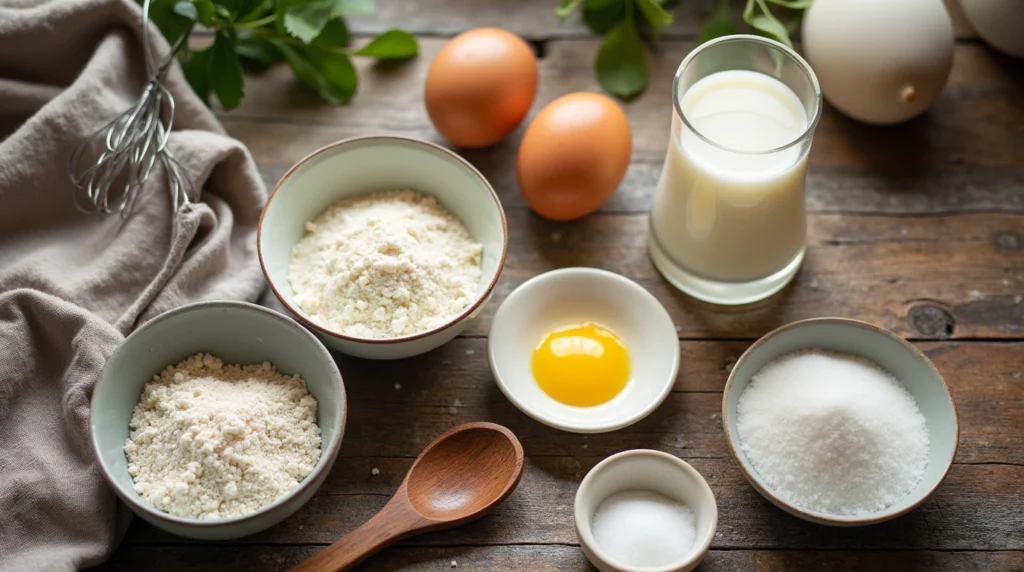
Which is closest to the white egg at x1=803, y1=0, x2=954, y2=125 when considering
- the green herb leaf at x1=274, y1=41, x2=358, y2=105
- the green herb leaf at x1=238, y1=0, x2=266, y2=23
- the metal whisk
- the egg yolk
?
the egg yolk

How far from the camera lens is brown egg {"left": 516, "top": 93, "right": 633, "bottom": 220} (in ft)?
4.72

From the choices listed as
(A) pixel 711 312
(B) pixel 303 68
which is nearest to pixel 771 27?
(A) pixel 711 312

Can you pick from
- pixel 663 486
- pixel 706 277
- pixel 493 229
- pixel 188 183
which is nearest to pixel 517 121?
pixel 493 229

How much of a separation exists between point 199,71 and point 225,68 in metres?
0.05

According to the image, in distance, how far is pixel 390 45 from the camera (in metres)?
1.69

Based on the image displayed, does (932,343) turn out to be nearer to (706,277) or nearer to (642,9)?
(706,277)

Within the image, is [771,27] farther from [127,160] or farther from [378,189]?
[127,160]

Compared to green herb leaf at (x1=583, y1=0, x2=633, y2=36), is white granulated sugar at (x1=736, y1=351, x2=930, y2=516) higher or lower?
lower

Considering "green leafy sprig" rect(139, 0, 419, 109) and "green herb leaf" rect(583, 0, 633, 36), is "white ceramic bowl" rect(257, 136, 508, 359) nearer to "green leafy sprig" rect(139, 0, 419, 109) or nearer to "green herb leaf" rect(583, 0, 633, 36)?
"green leafy sprig" rect(139, 0, 419, 109)

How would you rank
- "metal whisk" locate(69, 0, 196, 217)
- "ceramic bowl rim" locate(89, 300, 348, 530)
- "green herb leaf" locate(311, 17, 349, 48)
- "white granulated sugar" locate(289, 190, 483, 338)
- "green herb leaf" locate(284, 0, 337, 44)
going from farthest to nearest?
"green herb leaf" locate(311, 17, 349, 48), "green herb leaf" locate(284, 0, 337, 44), "metal whisk" locate(69, 0, 196, 217), "white granulated sugar" locate(289, 190, 483, 338), "ceramic bowl rim" locate(89, 300, 348, 530)

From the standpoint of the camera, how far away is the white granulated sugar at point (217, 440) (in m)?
1.16

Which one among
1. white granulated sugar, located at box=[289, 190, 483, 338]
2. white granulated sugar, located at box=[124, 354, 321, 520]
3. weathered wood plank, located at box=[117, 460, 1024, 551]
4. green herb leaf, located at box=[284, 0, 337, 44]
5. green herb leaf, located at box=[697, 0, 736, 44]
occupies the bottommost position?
weathered wood plank, located at box=[117, 460, 1024, 551]

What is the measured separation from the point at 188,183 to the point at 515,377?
1.99 feet

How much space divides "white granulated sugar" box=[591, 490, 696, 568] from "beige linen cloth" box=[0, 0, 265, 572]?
0.65 meters
